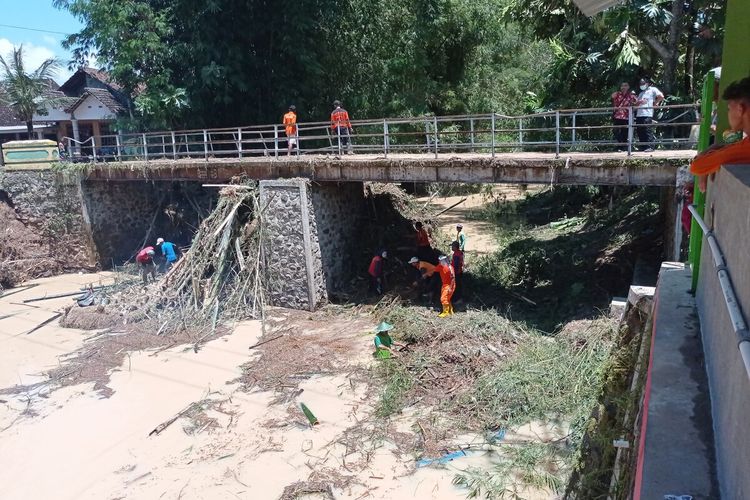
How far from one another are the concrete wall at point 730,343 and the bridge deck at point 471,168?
7314 millimetres

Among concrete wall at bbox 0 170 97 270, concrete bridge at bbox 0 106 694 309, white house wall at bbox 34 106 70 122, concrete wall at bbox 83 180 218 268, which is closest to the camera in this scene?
concrete bridge at bbox 0 106 694 309

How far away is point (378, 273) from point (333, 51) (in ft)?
36.7

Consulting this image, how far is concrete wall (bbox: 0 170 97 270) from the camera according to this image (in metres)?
19.5

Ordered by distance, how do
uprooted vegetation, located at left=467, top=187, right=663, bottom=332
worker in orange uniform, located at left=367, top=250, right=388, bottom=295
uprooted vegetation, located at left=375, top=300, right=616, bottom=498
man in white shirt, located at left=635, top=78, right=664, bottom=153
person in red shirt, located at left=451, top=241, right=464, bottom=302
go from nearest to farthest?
uprooted vegetation, located at left=375, top=300, right=616, bottom=498 → man in white shirt, located at left=635, top=78, right=664, bottom=153 → uprooted vegetation, located at left=467, top=187, right=663, bottom=332 → person in red shirt, located at left=451, top=241, right=464, bottom=302 → worker in orange uniform, located at left=367, top=250, right=388, bottom=295

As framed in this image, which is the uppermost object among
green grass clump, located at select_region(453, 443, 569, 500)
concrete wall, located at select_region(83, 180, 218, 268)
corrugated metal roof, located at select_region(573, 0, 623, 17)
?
corrugated metal roof, located at select_region(573, 0, 623, 17)

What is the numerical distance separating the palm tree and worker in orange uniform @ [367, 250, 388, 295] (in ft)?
60.2

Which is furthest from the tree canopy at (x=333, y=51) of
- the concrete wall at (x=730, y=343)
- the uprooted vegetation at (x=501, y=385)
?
the concrete wall at (x=730, y=343)

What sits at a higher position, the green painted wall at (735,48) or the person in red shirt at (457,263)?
the green painted wall at (735,48)

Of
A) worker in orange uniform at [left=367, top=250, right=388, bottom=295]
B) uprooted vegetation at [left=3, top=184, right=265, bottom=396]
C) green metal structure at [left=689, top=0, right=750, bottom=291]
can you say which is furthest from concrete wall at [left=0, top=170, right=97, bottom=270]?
green metal structure at [left=689, top=0, right=750, bottom=291]

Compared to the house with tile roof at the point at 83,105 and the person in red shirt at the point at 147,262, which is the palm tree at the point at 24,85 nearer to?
the house with tile roof at the point at 83,105

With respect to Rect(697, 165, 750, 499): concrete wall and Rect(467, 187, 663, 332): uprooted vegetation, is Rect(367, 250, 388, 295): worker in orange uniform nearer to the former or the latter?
Rect(467, 187, 663, 332): uprooted vegetation

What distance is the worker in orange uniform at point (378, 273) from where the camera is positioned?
46.0ft

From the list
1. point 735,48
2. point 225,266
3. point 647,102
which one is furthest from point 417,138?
point 735,48

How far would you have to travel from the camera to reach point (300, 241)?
13.8 m
